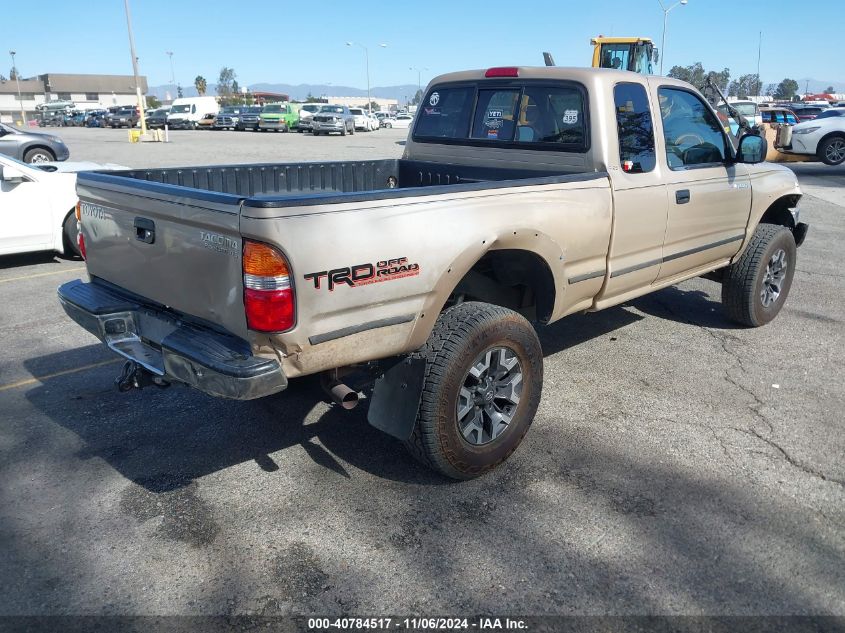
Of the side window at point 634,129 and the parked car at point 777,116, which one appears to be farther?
the parked car at point 777,116

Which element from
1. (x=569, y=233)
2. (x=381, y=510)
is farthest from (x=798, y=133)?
(x=381, y=510)

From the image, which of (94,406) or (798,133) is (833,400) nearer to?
(94,406)

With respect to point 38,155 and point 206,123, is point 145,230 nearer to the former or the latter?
point 38,155

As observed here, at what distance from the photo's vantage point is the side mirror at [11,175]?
787cm

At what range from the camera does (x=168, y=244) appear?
3.21m

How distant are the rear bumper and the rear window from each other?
2559 millimetres

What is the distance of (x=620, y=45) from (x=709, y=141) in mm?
19545

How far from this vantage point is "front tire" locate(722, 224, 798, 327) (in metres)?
5.80

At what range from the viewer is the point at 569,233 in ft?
12.8

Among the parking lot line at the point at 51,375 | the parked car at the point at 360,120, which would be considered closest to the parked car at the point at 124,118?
the parked car at the point at 360,120

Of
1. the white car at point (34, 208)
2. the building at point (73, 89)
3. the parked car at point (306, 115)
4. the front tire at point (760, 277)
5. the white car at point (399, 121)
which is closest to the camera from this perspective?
the front tire at point (760, 277)

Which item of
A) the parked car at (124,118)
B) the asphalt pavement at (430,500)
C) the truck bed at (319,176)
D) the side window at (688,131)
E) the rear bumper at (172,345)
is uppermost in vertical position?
the parked car at (124,118)

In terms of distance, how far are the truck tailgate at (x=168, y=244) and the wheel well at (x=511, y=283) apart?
51.0 inches

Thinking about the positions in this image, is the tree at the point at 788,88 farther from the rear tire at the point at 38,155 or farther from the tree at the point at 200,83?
the rear tire at the point at 38,155
